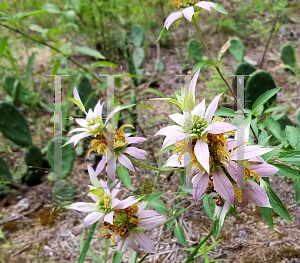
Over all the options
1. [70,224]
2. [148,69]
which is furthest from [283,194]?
[148,69]

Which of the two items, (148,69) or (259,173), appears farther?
(148,69)

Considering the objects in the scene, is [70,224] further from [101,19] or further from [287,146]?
[101,19]

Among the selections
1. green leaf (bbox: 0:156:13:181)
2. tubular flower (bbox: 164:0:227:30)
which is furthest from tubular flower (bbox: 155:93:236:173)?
green leaf (bbox: 0:156:13:181)

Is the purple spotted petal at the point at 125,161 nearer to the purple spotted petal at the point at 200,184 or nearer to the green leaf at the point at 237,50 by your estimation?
the purple spotted petal at the point at 200,184

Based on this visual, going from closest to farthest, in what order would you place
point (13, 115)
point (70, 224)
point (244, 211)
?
point (244, 211), point (70, 224), point (13, 115)

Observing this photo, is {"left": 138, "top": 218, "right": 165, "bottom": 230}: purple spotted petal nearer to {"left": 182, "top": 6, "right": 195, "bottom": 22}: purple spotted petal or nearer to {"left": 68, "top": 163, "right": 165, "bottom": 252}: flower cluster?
{"left": 68, "top": 163, "right": 165, "bottom": 252}: flower cluster

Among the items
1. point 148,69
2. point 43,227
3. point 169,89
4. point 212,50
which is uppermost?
point 212,50

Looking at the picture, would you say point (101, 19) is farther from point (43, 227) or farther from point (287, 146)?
point (287, 146)

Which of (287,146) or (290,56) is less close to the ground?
(290,56)

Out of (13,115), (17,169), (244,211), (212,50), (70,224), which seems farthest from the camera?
(212,50)
